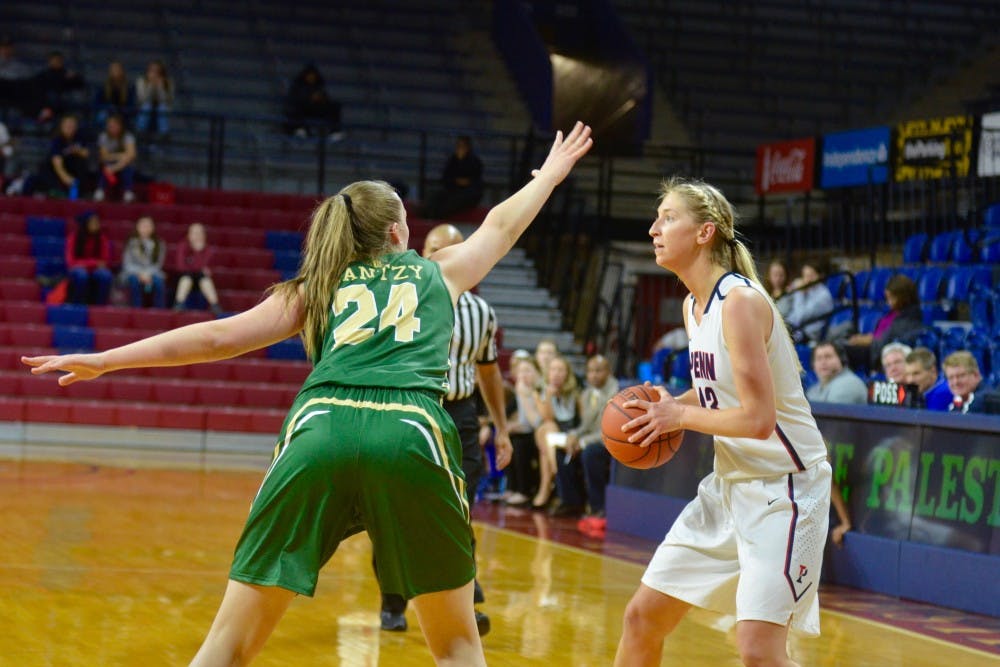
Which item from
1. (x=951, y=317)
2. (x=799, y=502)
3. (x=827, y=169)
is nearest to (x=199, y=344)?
(x=799, y=502)

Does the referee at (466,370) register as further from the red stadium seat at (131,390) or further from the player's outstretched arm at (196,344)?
the red stadium seat at (131,390)

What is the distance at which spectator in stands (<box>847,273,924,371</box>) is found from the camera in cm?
1109

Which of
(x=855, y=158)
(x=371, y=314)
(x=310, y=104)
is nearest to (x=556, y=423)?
(x=855, y=158)

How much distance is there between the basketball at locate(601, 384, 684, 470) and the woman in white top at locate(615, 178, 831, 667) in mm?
94

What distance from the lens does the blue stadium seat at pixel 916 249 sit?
13.7m

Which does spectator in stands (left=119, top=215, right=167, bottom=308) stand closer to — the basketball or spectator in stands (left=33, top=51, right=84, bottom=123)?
spectator in stands (left=33, top=51, right=84, bottom=123)

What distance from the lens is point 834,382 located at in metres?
9.38

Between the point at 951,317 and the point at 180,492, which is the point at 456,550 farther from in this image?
the point at 951,317

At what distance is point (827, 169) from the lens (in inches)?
659

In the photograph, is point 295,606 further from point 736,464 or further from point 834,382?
point 834,382

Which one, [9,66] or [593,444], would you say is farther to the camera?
[9,66]

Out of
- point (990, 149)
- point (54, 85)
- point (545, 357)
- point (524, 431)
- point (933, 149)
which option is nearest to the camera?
point (524, 431)

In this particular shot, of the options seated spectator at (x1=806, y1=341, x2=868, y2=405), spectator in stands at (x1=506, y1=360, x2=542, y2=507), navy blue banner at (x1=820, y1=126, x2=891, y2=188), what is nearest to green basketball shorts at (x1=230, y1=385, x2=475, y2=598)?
seated spectator at (x1=806, y1=341, x2=868, y2=405)

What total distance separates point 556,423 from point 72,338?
21.3 feet
